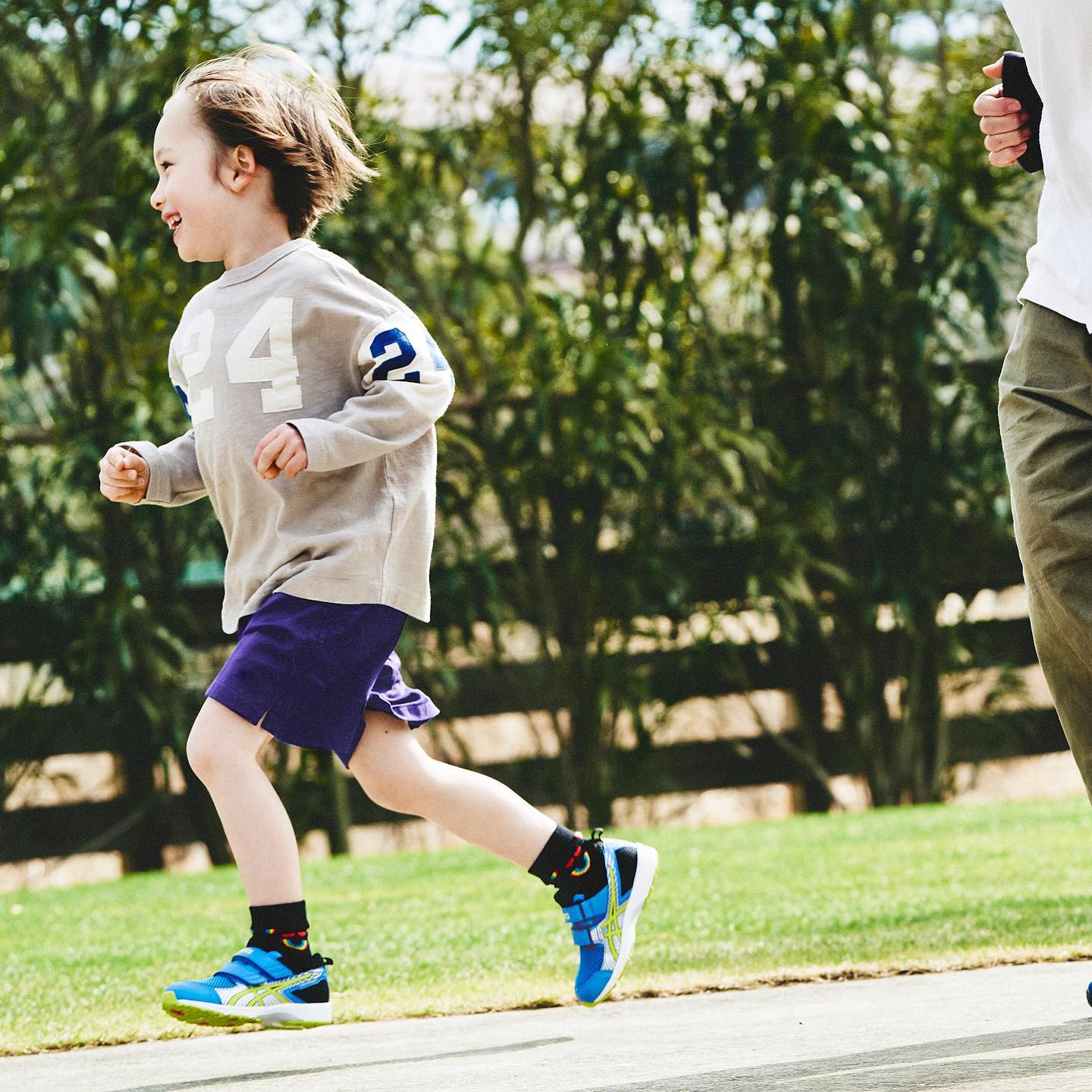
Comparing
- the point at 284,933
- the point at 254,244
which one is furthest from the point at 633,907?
the point at 254,244

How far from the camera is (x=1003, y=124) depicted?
75.9 inches

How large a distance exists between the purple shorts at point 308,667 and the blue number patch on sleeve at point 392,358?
311mm

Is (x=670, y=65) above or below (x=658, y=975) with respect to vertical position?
above

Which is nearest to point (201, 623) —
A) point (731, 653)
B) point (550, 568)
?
point (550, 568)

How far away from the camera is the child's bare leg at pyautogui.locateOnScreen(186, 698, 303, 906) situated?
1970 mm

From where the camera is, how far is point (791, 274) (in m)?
6.54

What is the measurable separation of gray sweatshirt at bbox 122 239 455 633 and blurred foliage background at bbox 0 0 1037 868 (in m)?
3.85

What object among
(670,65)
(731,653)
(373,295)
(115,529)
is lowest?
(731,653)

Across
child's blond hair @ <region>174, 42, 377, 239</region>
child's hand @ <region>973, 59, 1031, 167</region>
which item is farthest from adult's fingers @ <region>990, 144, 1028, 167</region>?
child's blond hair @ <region>174, 42, 377, 239</region>

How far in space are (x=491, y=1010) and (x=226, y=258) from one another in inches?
45.2

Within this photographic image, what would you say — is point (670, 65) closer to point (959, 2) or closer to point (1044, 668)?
point (959, 2)

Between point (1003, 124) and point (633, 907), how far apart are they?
116cm

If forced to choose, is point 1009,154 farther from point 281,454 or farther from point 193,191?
point 193,191

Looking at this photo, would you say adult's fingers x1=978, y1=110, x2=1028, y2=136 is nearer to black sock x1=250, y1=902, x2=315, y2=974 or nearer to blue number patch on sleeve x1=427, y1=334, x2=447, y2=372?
blue number patch on sleeve x1=427, y1=334, x2=447, y2=372
